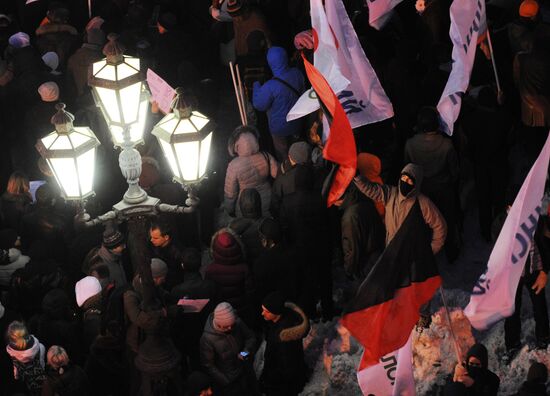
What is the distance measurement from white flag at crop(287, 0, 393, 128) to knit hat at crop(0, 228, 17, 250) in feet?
13.0

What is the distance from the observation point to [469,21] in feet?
41.9

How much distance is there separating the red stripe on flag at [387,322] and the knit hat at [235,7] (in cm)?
543

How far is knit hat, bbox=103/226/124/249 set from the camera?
13.2 m

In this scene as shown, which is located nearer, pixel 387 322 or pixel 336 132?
pixel 387 322

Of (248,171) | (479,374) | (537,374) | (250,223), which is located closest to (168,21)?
(248,171)

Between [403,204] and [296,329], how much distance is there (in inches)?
68.1

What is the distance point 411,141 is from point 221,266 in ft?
8.54

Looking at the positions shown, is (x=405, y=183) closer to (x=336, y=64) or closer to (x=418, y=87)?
(x=336, y=64)

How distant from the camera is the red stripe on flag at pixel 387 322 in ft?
38.8

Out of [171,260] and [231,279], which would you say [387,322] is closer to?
[231,279]

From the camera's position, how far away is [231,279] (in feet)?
43.7

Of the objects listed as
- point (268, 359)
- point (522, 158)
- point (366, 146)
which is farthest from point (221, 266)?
point (522, 158)

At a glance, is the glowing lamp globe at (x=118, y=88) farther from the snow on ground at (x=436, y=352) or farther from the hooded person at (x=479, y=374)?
the snow on ground at (x=436, y=352)

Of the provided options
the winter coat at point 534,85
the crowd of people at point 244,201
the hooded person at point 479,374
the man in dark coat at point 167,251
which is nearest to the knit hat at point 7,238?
the crowd of people at point 244,201
